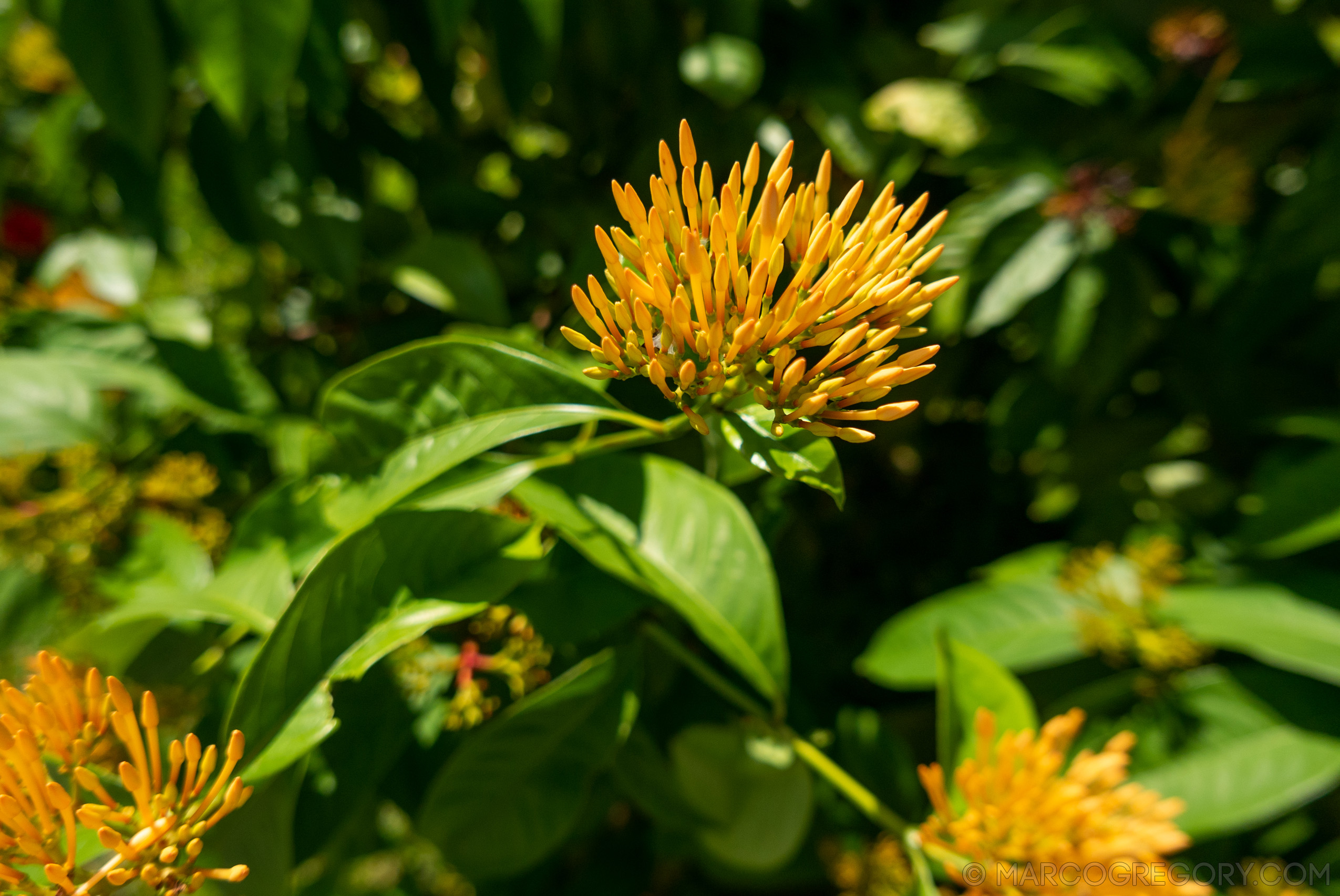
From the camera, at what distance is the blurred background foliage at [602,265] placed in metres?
0.87

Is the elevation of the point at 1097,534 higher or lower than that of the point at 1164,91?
lower

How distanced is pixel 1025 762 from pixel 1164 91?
1094 millimetres

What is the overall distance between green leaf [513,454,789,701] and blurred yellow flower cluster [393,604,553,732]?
4.9 inches

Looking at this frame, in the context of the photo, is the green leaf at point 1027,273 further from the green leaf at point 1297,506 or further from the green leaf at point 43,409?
the green leaf at point 43,409

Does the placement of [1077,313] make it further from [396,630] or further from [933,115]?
[396,630]

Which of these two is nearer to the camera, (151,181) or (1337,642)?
(1337,642)

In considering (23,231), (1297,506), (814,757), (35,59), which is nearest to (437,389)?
(814,757)

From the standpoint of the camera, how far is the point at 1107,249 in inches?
42.8

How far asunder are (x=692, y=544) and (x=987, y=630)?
590mm

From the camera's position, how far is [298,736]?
48 centimetres

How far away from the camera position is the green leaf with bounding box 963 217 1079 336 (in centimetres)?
104

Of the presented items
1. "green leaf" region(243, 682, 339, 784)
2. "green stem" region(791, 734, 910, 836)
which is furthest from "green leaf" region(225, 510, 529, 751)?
"green stem" region(791, 734, 910, 836)

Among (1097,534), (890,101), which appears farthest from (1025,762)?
(890,101)

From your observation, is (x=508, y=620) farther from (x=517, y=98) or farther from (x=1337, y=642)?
(x=1337, y=642)
